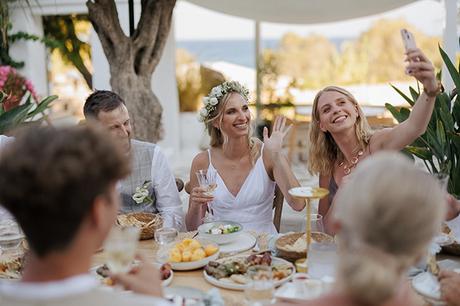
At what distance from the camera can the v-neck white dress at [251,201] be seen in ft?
11.2

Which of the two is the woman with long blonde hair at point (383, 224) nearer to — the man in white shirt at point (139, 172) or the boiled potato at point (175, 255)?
the boiled potato at point (175, 255)

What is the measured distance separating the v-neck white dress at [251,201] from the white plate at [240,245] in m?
0.71

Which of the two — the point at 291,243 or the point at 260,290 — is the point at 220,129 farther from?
the point at 260,290

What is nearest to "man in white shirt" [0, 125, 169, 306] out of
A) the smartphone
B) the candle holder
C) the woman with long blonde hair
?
the woman with long blonde hair

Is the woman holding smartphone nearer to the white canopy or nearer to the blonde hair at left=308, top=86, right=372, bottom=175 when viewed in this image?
the blonde hair at left=308, top=86, right=372, bottom=175

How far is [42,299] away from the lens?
125 centimetres

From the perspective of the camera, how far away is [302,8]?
648cm

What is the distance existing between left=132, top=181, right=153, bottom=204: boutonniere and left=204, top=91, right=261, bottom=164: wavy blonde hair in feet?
1.98

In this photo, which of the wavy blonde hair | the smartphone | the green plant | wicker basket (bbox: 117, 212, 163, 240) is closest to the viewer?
the smartphone

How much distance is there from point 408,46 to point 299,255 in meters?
1.00

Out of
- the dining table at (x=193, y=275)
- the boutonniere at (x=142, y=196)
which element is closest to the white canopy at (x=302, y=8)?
the boutonniere at (x=142, y=196)

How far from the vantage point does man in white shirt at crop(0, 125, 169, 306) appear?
1.20m

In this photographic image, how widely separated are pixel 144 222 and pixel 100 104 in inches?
30.0

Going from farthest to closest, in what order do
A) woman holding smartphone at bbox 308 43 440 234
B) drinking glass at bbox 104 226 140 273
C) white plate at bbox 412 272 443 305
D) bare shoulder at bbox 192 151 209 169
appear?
bare shoulder at bbox 192 151 209 169 < woman holding smartphone at bbox 308 43 440 234 < white plate at bbox 412 272 443 305 < drinking glass at bbox 104 226 140 273
